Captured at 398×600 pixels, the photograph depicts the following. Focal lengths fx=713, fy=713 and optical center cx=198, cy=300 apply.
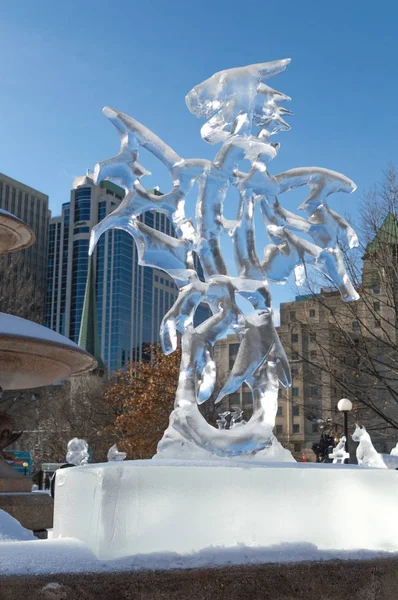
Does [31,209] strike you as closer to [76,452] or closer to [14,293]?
[14,293]

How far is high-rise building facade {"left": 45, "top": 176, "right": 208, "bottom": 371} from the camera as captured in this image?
111 meters

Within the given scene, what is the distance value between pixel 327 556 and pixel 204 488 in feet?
2.84

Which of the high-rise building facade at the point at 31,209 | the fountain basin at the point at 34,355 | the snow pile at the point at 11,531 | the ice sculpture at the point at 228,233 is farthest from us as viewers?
the high-rise building facade at the point at 31,209

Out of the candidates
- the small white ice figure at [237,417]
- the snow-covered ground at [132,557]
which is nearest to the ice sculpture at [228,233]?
the small white ice figure at [237,417]

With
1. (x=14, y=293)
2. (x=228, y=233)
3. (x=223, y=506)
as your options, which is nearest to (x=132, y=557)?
(x=223, y=506)

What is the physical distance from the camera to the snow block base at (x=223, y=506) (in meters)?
4.13

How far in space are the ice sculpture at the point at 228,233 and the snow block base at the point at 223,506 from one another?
72cm

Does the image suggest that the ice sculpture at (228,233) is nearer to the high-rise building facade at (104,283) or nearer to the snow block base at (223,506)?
the snow block base at (223,506)

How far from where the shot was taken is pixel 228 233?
19.2 ft

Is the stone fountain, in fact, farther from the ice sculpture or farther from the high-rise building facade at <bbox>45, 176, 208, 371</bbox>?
the high-rise building facade at <bbox>45, 176, 208, 371</bbox>

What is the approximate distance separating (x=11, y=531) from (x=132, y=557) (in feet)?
8.09

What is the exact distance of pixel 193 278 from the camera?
5.71 meters

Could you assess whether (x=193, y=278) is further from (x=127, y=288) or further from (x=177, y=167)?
(x=127, y=288)

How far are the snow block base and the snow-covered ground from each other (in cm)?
8
